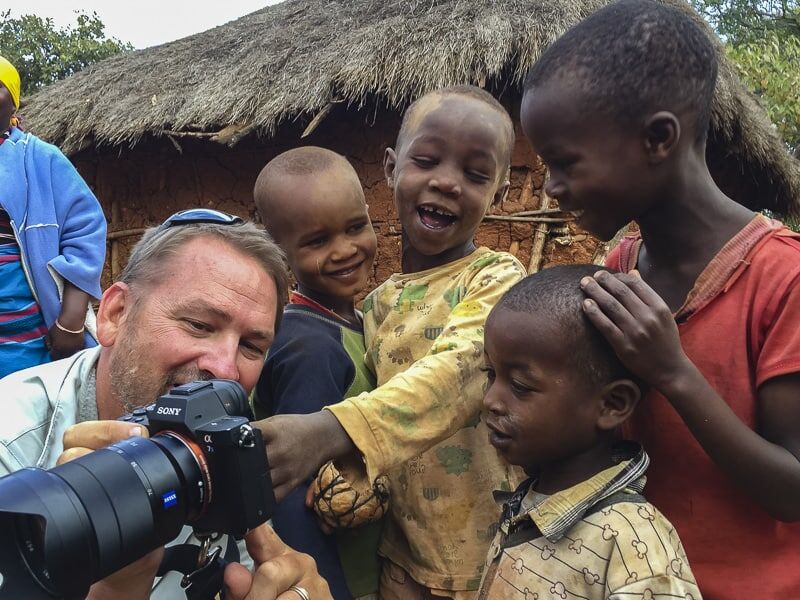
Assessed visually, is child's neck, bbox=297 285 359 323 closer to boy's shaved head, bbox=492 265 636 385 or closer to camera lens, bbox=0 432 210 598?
boy's shaved head, bbox=492 265 636 385

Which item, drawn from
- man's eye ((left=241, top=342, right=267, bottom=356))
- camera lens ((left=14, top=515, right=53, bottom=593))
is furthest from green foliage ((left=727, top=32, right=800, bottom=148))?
camera lens ((left=14, top=515, right=53, bottom=593))

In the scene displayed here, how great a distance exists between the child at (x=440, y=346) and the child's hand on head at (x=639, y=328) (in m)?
0.35

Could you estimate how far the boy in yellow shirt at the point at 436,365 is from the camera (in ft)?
4.85

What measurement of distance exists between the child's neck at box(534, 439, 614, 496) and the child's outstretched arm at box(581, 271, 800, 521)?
9.1 inches

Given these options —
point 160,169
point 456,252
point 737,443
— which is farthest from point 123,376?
point 160,169

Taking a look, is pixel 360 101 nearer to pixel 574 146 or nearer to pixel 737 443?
pixel 574 146

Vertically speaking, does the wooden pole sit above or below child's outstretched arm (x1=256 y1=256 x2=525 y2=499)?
below

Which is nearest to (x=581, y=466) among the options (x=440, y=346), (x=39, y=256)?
(x=440, y=346)

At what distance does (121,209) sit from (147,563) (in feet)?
21.9

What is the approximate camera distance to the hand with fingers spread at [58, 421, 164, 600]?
121 cm

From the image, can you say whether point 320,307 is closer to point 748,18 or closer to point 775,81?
point 775,81

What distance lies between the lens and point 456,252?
6.72 ft

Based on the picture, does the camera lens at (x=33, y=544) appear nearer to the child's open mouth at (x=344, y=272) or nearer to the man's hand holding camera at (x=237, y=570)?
the man's hand holding camera at (x=237, y=570)

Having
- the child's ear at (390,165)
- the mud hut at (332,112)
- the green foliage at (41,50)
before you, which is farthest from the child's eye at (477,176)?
the green foliage at (41,50)
